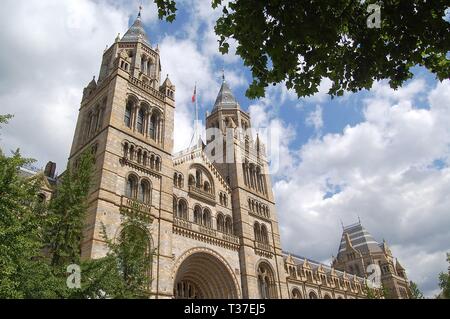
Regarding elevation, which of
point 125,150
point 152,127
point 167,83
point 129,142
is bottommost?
point 125,150

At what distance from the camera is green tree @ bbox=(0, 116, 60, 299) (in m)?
11.6

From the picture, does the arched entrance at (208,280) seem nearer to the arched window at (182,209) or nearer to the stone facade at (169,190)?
the stone facade at (169,190)

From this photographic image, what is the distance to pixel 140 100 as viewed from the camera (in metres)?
30.5

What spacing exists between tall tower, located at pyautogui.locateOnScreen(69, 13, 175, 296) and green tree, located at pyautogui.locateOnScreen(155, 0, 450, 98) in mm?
15552

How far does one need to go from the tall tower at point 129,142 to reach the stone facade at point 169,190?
0.26 ft

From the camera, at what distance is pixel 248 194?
37.2 metres

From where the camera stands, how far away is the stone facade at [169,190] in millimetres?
24672

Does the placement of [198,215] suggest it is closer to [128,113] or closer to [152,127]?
[152,127]

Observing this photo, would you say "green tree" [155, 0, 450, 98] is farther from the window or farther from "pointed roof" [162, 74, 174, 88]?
"pointed roof" [162, 74, 174, 88]

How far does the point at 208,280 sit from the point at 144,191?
9.71 meters

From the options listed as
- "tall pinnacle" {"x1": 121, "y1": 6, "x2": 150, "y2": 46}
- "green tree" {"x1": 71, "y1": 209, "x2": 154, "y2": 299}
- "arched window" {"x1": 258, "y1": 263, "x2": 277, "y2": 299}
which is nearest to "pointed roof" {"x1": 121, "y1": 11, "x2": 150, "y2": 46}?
"tall pinnacle" {"x1": 121, "y1": 6, "x2": 150, "y2": 46}

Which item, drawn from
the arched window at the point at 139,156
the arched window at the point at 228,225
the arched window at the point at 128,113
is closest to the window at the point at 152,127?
the arched window at the point at 128,113

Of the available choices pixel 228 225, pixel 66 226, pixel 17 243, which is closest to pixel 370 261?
pixel 228 225
